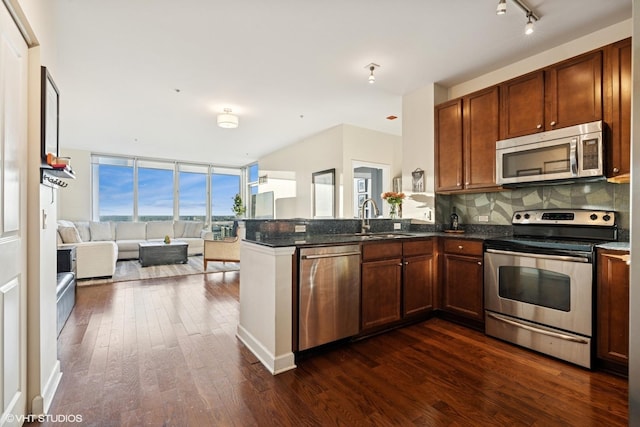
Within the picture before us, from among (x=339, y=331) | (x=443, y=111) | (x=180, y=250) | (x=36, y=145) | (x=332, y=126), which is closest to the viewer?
(x=36, y=145)

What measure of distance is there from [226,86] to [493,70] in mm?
3108

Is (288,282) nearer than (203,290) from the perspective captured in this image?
Yes

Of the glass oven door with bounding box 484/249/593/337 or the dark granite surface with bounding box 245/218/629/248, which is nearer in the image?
the glass oven door with bounding box 484/249/593/337

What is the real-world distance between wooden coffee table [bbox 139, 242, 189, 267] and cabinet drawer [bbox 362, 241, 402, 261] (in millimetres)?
4927

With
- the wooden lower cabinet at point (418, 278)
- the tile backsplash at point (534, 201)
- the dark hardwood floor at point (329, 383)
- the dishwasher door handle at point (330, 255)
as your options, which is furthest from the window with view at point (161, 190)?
the dishwasher door handle at point (330, 255)

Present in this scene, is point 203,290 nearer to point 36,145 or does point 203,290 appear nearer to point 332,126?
point 36,145

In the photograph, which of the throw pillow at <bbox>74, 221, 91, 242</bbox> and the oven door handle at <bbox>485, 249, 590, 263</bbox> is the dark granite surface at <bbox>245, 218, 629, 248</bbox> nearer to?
the oven door handle at <bbox>485, 249, 590, 263</bbox>

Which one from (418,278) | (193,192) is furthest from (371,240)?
(193,192)

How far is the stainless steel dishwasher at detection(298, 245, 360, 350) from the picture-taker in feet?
7.55

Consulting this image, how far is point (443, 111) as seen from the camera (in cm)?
355

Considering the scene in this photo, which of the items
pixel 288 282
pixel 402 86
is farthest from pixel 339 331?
pixel 402 86

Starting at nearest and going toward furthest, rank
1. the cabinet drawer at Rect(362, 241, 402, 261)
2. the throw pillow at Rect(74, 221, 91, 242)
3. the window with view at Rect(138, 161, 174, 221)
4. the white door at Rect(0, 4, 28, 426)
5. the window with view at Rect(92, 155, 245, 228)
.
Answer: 1. the white door at Rect(0, 4, 28, 426)
2. the cabinet drawer at Rect(362, 241, 402, 261)
3. the throw pillow at Rect(74, 221, 91, 242)
4. the window with view at Rect(92, 155, 245, 228)
5. the window with view at Rect(138, 161, 174, 221)

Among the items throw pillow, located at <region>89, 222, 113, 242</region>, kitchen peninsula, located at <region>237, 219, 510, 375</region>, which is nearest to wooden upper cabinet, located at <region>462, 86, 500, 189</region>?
kitchen peninsula, located at <region>237, 219, 510, 375</region>

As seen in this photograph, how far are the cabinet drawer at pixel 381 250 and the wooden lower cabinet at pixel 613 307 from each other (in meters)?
1.45
